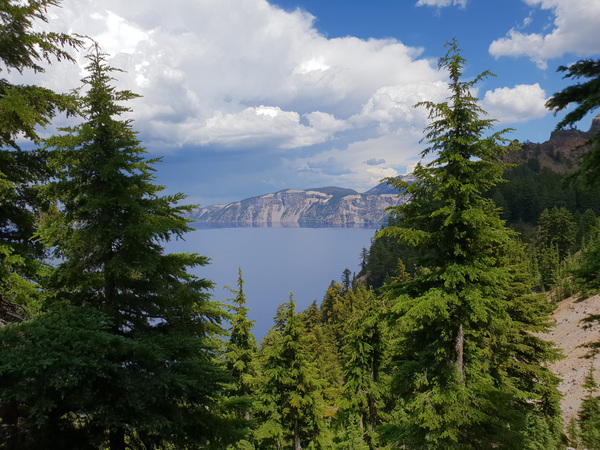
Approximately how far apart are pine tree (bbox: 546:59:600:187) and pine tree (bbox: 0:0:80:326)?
10.2m

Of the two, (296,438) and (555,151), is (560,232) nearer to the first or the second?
(296,438)

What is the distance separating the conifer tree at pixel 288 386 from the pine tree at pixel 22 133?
35.8 ft

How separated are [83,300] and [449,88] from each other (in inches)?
410

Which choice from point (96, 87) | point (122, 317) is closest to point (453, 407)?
point (122, 317)

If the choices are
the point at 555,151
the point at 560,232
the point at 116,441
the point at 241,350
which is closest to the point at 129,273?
the point at 116,441

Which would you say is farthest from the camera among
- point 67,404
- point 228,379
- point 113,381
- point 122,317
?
point 122,317

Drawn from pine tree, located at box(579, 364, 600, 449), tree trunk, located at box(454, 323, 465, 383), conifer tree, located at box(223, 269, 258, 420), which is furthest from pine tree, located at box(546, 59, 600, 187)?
conifer tree, located at box(223, 269, 258, 420)

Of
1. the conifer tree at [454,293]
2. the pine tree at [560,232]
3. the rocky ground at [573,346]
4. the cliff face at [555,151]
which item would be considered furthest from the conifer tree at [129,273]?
the cliff face at [555,151]

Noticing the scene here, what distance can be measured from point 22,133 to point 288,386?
1489 centimetres

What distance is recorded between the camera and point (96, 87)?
7.34 meters

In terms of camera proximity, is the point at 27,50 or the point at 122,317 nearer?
the point at 122,317

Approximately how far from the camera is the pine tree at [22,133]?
692 centimetres

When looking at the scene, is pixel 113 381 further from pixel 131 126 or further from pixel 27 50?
pixel 27 50

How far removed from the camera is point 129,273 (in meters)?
7.11
